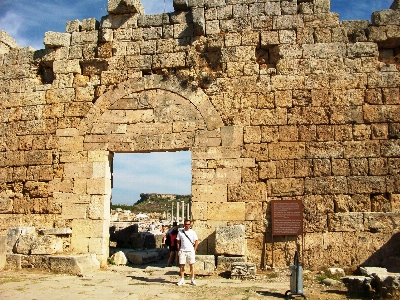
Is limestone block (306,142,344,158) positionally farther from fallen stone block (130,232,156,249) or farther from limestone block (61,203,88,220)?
fallen stone block (130,232,156,249)

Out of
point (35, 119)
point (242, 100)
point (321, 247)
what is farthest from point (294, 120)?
point (35, 119)

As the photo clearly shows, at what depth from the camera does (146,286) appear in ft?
21.1

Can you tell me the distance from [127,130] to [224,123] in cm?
202

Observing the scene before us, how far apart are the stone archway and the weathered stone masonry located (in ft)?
0.08

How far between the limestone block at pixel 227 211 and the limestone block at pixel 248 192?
114 millimetres

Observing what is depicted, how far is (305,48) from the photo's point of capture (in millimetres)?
8398

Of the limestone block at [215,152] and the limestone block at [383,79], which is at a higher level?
the limestone block at [383,79]

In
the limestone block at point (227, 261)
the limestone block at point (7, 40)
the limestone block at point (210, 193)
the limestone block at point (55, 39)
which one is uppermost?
the limestone block at point (7, 40)

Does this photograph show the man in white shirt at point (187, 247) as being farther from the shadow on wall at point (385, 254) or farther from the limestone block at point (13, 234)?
the limestone block at point (13, 234)

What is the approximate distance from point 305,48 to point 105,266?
5.89 meters

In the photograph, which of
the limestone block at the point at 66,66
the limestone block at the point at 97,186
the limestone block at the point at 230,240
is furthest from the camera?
the limestone block at the point at 66,66

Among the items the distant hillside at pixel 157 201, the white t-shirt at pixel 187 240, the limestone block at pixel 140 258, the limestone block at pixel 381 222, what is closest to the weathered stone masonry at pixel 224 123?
the limestone block at pixel 381 222

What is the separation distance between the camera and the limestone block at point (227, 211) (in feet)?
26.1

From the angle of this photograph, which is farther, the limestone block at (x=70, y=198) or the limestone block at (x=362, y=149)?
the limestone block at (x=70, y=198)
